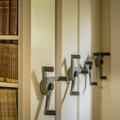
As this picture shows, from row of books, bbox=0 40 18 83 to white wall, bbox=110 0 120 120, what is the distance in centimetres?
82

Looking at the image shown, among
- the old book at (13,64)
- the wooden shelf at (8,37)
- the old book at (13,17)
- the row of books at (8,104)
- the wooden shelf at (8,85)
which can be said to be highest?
the old book at (13,17)

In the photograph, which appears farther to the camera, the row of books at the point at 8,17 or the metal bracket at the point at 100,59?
the metal bracket at the point at 100,59

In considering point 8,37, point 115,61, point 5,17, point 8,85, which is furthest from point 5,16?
point 115,61

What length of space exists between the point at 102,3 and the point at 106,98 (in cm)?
87

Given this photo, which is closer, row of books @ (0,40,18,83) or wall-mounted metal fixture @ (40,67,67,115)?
wall-mounted metal fixture @ (40,67,67,115)

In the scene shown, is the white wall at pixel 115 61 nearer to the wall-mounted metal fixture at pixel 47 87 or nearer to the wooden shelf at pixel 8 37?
the wall-mounted metal fixture at pixel 47 87

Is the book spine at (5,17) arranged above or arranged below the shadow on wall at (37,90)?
above

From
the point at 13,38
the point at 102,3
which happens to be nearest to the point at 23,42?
the point at 13,38

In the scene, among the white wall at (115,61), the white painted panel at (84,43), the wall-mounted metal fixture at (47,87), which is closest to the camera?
the wall-mounted metal fixture at (47,87)

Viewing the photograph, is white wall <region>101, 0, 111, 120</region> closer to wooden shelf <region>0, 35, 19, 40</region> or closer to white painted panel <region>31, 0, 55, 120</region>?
white painted panel <region>31, 0, 55, 120</region>

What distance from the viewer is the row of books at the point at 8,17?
0.98m

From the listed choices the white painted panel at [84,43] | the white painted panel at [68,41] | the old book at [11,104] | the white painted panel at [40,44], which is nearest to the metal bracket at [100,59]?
the white painted panel at [84,43]

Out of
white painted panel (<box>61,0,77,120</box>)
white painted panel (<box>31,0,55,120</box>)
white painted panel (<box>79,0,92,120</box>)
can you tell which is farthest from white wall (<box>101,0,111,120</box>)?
white painted panel (<box>31,0,55,120</box>)

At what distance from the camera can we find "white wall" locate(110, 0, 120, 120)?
1.35 m
